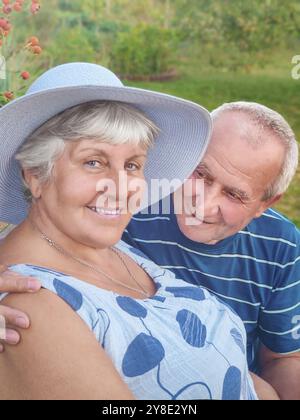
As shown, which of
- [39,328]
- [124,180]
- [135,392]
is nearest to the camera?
[39,328]

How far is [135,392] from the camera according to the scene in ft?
5.59

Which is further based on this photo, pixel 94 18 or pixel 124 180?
pixel 94 18

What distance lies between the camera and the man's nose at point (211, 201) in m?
2.36

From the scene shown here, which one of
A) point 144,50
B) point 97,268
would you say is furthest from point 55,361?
point 144,50

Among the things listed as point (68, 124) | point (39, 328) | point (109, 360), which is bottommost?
point (109, 360)

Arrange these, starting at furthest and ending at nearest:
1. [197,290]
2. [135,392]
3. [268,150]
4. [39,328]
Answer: [268,150], [197,290], [135,392], [39,328]

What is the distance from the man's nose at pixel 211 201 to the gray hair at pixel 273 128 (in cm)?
17

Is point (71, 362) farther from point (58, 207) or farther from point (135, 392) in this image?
point (58, 207)

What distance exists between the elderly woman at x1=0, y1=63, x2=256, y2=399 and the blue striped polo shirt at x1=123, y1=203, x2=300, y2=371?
0.37 meters

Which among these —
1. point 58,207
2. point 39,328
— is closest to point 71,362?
point 39,328

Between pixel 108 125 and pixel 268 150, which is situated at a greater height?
pixel 108 125

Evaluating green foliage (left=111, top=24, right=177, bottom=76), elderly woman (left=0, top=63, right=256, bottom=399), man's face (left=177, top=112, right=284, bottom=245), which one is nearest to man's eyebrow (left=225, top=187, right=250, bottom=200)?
man's face (left=177, top=112, right=284, bottom=245)

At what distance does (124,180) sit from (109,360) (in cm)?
51

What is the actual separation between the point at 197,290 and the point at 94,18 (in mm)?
6798
